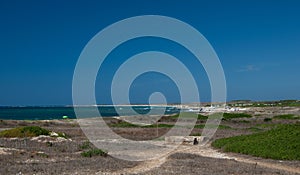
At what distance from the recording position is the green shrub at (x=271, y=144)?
21930 mm

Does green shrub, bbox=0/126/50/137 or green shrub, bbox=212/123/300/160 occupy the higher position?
green shrub, bbox=0/126/50/137

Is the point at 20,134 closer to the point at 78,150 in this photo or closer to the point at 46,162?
the point at 78,150

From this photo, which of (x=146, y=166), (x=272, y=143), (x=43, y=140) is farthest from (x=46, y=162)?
(x=272, y=143)

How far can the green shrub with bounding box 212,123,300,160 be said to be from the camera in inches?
863

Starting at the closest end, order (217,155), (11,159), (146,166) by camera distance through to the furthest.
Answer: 1. (146,166)
2. (11,159)
3. (217,155)

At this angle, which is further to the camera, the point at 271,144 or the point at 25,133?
the point at 25,133

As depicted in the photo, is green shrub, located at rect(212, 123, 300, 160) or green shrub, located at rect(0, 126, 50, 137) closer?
green shrub, located at rect(212, 123, 300, 160)

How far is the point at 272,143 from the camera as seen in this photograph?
81.0 ft

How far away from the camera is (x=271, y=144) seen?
24469 millimetres

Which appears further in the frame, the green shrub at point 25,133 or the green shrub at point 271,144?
the green shrub at point 25,133

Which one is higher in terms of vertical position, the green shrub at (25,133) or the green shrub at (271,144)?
the green shrub at (25,133)

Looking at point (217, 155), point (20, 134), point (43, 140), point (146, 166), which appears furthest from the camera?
point (20, 134)

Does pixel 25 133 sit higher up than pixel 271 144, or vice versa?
pixel 25 133

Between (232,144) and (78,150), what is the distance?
12.1m
